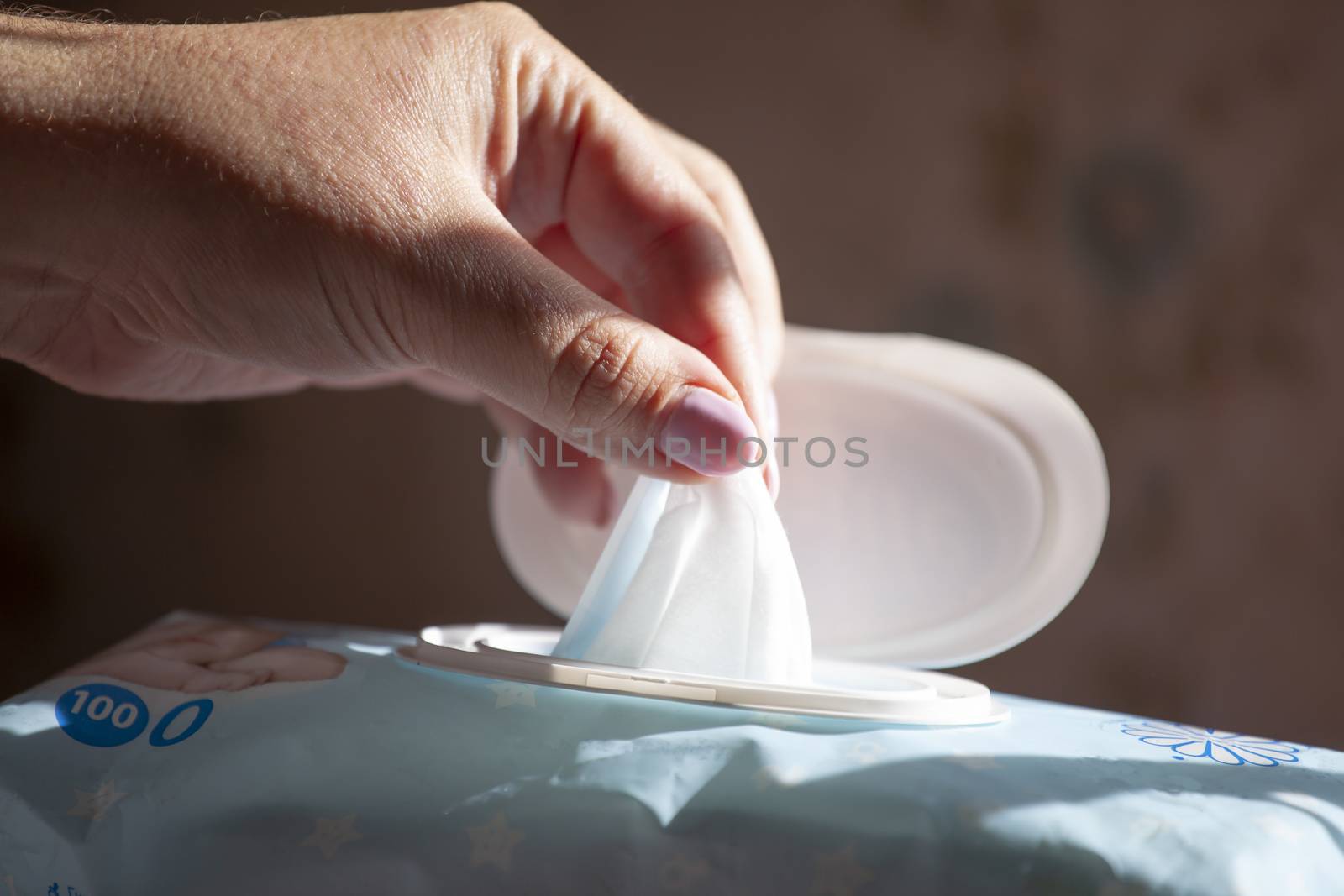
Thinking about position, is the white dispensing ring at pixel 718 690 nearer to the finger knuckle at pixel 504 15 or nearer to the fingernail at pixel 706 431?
the fingernail at pixel 706 431

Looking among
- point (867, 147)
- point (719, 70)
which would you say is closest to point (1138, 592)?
point (867, 147)

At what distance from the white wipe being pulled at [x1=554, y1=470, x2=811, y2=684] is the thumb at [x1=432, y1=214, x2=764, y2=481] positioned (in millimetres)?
47

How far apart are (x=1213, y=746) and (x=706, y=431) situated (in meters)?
0.32

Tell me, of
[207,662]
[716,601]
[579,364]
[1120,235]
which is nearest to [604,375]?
[579,364]

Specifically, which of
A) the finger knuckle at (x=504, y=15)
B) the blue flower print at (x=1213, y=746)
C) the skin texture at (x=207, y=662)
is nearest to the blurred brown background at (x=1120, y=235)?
the finger knuckle at (x=504, y=15)

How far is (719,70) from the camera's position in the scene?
1.25 meters

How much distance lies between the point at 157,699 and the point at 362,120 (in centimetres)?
33

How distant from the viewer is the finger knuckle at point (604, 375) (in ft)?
1.69

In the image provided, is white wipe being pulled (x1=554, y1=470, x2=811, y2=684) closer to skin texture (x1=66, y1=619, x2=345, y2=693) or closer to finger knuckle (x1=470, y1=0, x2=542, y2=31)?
skin texture (x1=66, y1=619, x2=345, y2=693)

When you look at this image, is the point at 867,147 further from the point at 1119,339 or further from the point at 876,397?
the point at 876,397

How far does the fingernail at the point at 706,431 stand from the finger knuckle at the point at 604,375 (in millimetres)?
21

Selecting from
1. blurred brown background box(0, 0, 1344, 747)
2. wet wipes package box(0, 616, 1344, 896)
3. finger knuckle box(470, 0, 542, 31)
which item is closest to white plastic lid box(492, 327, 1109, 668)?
wet wipes package box(0, 616, 1344, 896)

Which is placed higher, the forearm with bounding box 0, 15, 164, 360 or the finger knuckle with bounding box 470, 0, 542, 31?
the finger knuckle with bounding box 470, 0, 542, 31

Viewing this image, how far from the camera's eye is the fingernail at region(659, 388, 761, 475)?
53 cm
